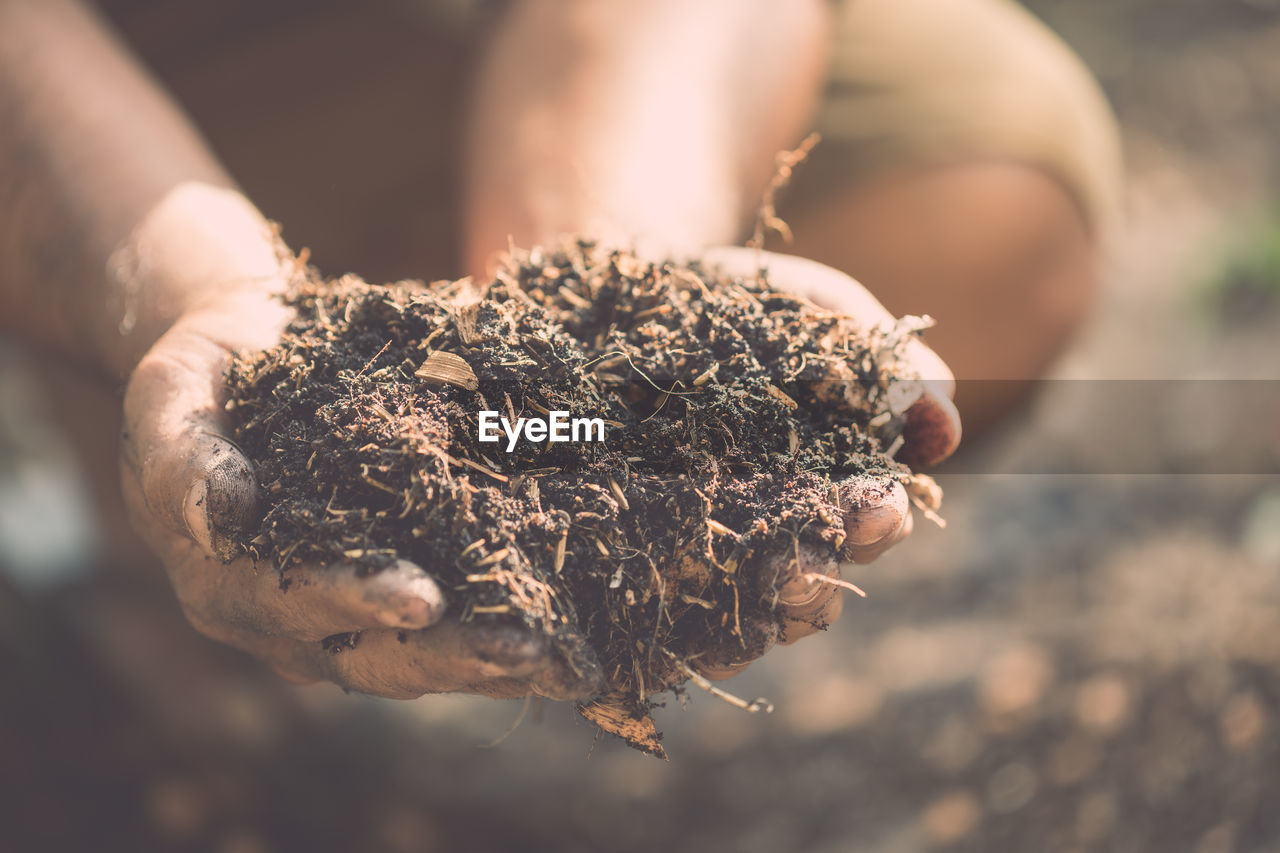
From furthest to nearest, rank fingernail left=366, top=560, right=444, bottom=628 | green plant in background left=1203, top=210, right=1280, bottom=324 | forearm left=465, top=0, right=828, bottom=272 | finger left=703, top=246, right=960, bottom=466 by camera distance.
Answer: green plant in background left=1203, top=210, right=1280, bottom=324, forearm left=465, top=0, right=828, bottom=272, finger left=703, top=246, right=960, bottom=466, fingernail left=366, top=560, right=444, bottom=628

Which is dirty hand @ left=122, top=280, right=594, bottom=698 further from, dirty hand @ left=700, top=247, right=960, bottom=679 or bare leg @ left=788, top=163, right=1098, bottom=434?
bare leg @ left=788, top=163, right=1098, bottom=434

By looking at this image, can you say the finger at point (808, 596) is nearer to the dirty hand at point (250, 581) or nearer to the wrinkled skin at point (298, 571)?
the wrinkled skin at point (298, 571)

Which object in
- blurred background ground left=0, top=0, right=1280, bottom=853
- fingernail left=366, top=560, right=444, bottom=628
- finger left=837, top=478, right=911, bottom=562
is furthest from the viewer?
blurred background ground left=0, top=0, right=1280, bottom=853

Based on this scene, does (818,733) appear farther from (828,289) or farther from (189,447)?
(189,447)

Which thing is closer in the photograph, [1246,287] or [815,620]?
[815,620]
